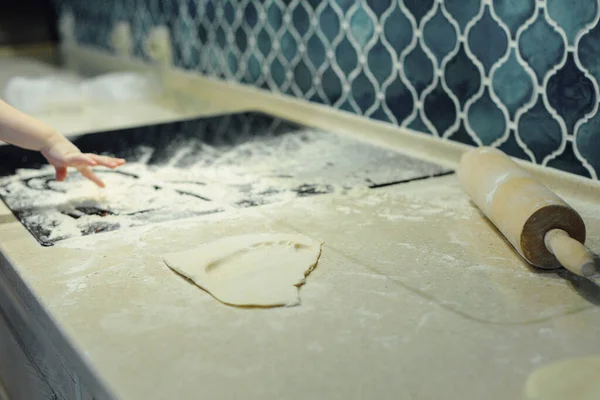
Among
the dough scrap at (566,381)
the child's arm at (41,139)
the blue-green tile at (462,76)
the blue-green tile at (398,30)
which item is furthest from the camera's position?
the blue-green tile at (398,30)

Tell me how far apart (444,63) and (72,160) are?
67cm

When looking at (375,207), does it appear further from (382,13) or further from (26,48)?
(26,48)

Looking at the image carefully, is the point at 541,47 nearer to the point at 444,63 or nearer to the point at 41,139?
the point at 444,63

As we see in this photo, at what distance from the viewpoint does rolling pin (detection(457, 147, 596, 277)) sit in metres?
0.75

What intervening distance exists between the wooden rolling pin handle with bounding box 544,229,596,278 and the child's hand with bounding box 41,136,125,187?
25.9 inches

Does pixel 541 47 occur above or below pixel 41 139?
above

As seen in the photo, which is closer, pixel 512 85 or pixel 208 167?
pixel 512 85

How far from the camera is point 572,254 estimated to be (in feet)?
2.43

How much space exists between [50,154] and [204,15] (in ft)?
3.36

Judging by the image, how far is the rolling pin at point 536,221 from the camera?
2.47 feet

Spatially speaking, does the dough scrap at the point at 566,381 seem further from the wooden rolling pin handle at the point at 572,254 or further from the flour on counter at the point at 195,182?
the flour on counter at the point at 195,182

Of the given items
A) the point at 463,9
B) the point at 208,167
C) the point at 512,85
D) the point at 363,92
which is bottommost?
the point at 208,167

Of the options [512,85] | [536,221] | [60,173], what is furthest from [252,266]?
[512,85]

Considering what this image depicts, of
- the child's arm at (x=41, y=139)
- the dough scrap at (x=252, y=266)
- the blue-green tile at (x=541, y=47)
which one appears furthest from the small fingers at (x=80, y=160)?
the blue-green tile at (x=541, y=47)
